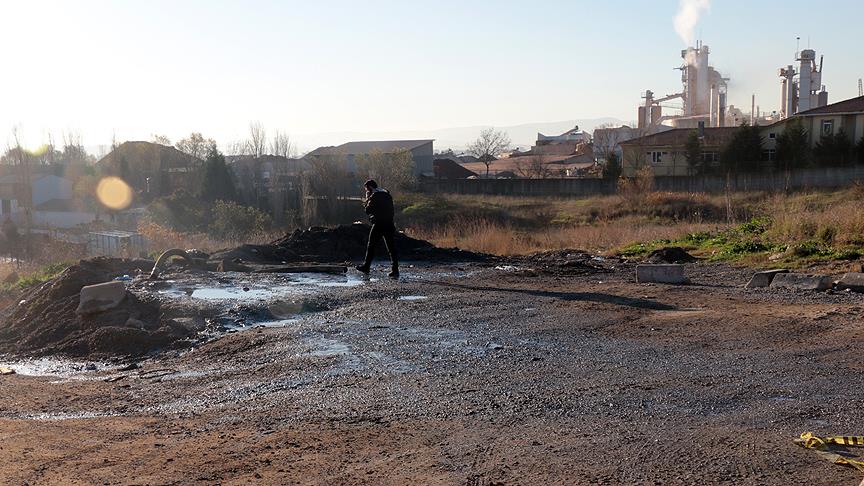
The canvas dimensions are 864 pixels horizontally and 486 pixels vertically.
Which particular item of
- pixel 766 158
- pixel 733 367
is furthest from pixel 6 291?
pixel 766 158

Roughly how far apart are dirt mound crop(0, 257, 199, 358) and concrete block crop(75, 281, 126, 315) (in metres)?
0.08

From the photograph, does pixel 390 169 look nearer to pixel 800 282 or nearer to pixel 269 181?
pixel 269 181

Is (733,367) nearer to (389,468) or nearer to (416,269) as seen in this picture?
(389,468)

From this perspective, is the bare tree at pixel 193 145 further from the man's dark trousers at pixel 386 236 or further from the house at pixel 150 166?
the man's dark trousers at pixel 386 236

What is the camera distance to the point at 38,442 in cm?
638

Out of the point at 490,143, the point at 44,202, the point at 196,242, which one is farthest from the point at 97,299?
the point at 490,143

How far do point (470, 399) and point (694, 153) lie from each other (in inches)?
2110

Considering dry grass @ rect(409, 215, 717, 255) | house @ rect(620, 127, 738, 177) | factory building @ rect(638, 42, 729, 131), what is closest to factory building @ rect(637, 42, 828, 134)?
factory building @ rect(638, 42, 729, 131)

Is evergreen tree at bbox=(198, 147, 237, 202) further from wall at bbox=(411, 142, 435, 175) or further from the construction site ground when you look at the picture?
the construction site ground

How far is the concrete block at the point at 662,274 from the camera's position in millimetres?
14180

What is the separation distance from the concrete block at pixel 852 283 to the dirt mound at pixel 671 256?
544cm

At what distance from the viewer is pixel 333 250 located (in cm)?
1967

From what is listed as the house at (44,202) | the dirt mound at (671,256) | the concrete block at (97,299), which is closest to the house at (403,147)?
the house at (44,202)

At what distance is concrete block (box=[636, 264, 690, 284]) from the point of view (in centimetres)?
1418
